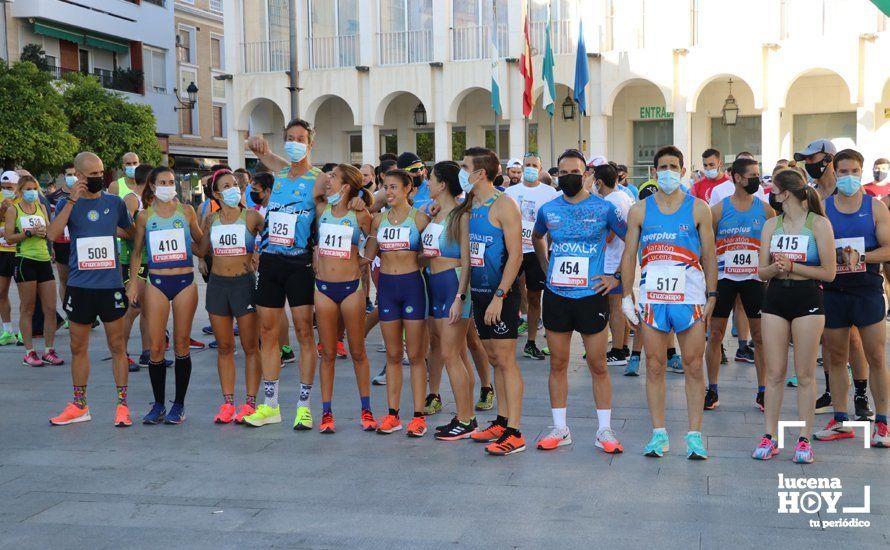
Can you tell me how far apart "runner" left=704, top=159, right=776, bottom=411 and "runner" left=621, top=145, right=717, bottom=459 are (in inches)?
65.6

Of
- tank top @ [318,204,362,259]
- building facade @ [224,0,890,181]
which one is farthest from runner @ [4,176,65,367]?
building facade @ [224,0,890,181]

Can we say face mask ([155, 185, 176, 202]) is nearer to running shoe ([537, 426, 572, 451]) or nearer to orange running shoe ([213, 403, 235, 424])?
orange running shoe ([213, 403, 235, 424])

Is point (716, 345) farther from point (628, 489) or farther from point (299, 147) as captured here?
point (299, 147)

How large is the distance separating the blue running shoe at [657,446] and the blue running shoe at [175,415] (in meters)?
3.66

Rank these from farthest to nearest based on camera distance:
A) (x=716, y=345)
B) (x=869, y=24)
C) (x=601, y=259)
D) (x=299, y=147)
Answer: (x=869, y=24) → (x=716, y=345) → (x=299, y=147) → (x=601, y=259)

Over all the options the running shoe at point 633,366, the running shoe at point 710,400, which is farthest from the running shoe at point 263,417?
the running shoe at point 633,366

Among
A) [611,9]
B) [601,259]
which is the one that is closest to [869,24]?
[611,9]

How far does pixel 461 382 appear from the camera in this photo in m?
7.23

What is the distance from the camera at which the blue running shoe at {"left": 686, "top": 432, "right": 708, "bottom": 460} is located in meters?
6.57

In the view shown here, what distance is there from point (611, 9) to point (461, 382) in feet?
73.2

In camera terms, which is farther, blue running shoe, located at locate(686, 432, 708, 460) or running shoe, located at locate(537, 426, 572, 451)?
running shoe, located at locate(537, 426, 572, 451)

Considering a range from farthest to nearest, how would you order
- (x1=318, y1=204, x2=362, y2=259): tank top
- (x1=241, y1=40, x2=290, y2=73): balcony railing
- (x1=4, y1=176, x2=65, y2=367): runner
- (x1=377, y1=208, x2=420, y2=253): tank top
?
(x1=241, y1=40, x2=290, y2=73): balcony railing
(x1=4, y1=176, x2=65, y2=367): runner
(x1=318, y1=204, x2=362, y2=259): tank top
(x1=377, y1=208, x2=420, y2=253): tank top

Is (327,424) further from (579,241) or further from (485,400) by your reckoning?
(579,241)

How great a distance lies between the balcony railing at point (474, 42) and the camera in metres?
28.4
